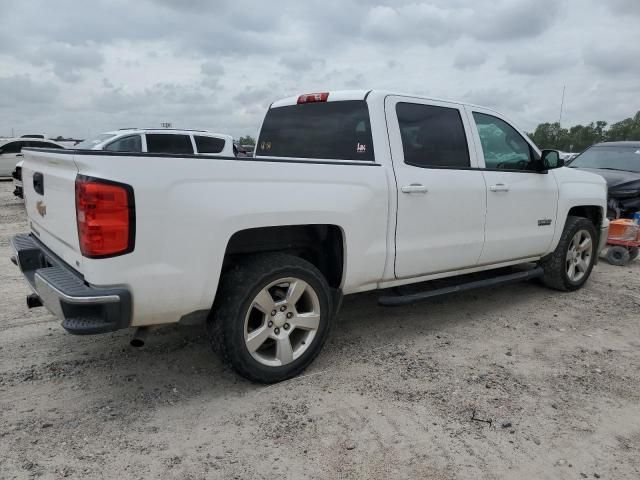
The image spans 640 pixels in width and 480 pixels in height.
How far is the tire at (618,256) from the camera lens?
710cm

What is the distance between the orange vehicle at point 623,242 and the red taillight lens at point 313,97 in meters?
5.04

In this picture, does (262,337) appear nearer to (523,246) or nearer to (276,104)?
(276,104)

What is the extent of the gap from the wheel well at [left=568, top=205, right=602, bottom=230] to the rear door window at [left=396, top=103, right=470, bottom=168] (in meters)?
2.22

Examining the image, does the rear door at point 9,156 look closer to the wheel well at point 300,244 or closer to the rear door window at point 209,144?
the rear door window at point 209,144

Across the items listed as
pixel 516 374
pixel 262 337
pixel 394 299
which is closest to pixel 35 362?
pixel 262 337

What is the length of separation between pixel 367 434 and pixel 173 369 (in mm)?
1491

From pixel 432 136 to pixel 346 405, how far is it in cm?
223

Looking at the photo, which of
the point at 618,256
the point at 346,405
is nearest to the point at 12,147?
the point at 618,256

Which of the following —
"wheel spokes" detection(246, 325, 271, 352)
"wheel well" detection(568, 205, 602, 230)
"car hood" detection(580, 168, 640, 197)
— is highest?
"car hood" detection(580, 168, 640, 197)

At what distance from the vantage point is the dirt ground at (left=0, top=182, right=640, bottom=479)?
2.59m

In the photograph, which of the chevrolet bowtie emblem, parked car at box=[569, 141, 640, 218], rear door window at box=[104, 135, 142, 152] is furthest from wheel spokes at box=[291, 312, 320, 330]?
rear door window at box=[104, 135, 142, 152]

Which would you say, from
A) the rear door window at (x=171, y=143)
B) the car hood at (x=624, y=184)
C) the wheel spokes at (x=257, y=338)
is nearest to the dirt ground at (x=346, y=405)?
the wheel spokes at (x=257, y=338)

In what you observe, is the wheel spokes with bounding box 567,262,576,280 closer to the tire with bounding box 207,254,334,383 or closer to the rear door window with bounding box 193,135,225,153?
the tire with bounding box 207,254,334,383

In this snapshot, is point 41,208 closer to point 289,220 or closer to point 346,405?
point 289,220
